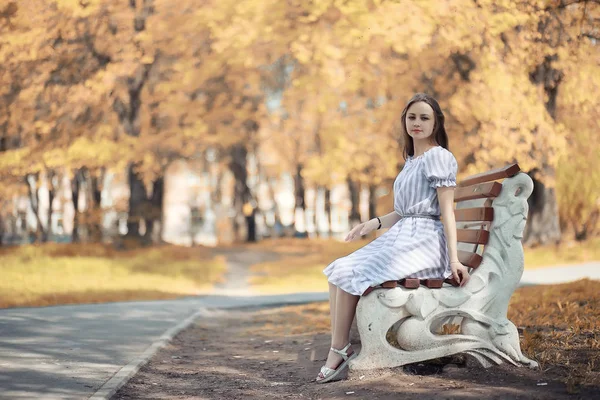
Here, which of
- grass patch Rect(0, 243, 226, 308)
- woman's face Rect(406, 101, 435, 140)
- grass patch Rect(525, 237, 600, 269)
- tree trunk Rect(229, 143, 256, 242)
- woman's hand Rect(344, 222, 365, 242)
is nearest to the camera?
woman's face Rect(406, 101, 435, 140)

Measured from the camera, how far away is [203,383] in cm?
707

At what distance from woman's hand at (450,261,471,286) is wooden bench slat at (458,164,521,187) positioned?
745mm

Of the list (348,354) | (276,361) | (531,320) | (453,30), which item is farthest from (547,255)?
(348,354)

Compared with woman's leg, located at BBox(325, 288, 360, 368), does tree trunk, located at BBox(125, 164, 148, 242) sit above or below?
above

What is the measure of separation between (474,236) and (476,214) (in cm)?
17

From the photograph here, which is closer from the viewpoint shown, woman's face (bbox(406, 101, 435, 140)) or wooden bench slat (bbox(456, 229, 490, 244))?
wooden bench slat (bbox(456, 229, 490, 244))

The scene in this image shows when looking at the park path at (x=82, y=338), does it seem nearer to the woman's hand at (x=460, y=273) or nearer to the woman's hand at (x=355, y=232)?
the woman's hand at (x=355, y=232)

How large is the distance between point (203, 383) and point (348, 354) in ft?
4.55

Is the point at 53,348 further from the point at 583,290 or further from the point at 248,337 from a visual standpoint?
the point at 583,290

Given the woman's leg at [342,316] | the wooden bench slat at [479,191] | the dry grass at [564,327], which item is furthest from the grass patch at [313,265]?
the woman's leg at [342,316]

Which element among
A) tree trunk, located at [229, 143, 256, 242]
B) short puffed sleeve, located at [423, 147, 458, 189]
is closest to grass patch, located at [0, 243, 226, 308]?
short puffed sleeve, located at [423, 147, 458, 189]

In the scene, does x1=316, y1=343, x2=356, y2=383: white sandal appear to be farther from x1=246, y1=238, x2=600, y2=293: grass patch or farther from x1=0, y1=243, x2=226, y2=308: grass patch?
x1=246, y1=238, x2=600, y2=293: grass patch

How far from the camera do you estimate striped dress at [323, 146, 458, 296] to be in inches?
243

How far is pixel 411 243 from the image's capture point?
623 cm
